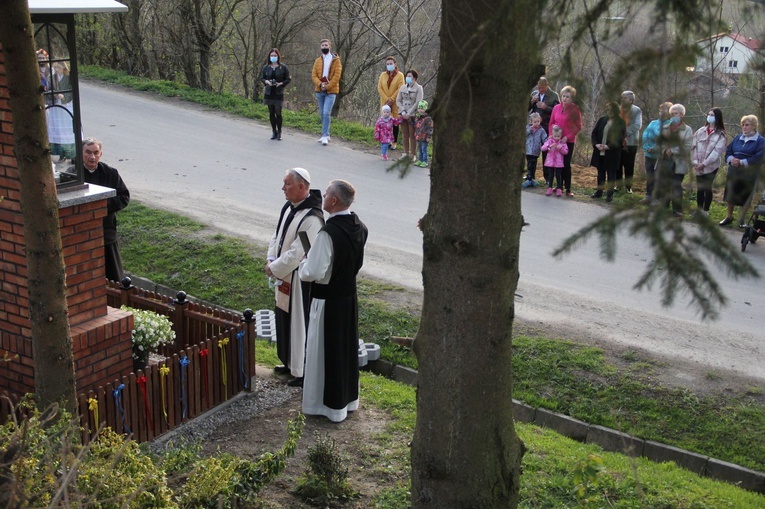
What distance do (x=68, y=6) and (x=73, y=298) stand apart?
2160mm

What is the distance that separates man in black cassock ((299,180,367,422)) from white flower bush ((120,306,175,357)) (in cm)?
122

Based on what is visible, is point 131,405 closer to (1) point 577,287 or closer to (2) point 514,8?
(2) point 514,8

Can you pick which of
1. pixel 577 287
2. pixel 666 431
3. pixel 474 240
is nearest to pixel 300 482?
pixel 474 240

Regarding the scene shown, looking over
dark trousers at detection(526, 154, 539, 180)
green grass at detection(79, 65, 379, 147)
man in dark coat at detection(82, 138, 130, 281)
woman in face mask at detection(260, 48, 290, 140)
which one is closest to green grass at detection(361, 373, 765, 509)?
man in dark coat at detection(82, 138, 130, 281)

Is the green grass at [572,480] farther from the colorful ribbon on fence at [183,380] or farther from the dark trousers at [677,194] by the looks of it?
the dark trousers at [677,194]

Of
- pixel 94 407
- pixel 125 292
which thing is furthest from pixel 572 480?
pixel 125 292

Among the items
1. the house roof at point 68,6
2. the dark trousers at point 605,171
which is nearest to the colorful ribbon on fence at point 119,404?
the house roof at point 68,6

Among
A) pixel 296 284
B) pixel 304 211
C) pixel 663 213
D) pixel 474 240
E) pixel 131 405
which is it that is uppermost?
pixel 663 213

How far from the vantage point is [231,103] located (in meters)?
21.9

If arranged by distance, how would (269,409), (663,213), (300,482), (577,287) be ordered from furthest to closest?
(577,287) < (269,409) < (300,482) < (663,213)

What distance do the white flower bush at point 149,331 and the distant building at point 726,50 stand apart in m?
4.85

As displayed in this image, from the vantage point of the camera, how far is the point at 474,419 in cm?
450

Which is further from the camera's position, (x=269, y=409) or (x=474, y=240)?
(x=269, y=409)

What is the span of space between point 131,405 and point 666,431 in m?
4.72
